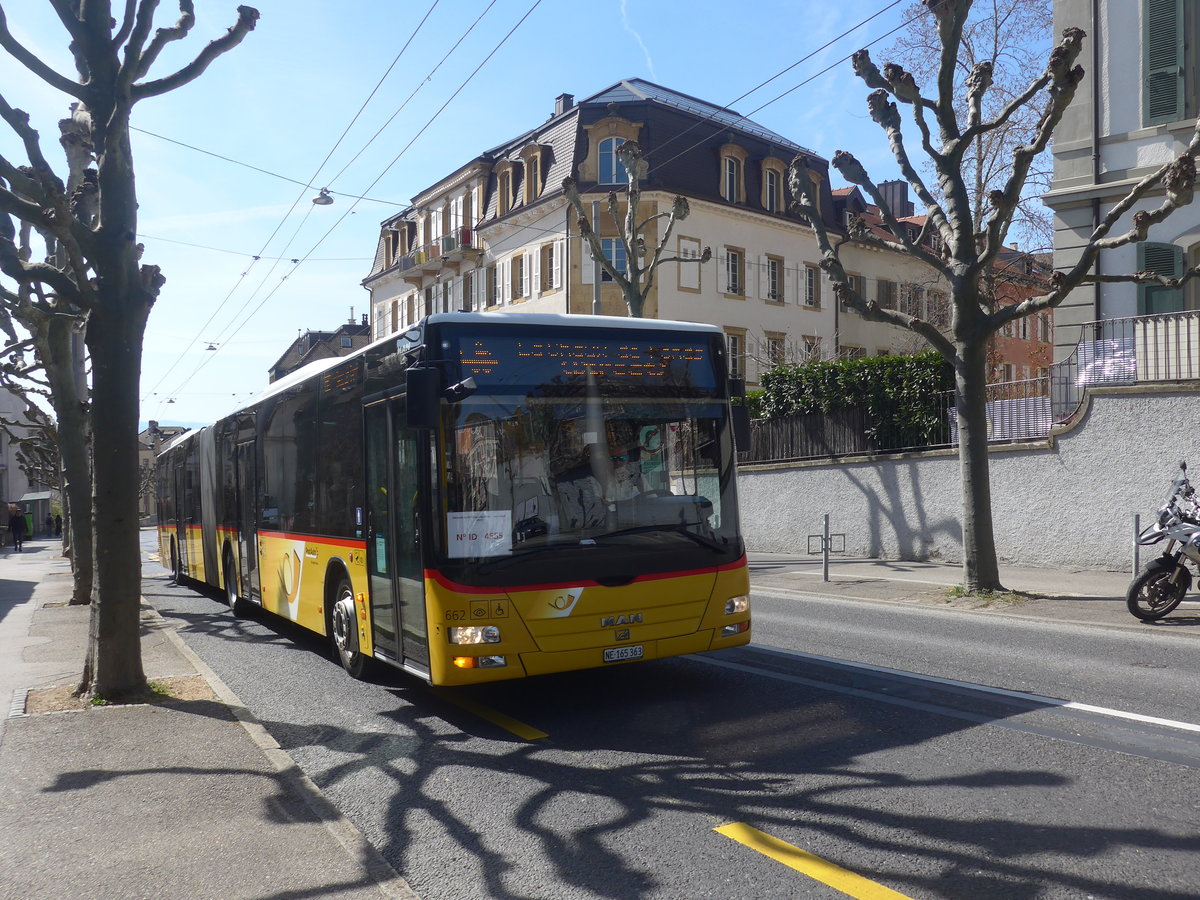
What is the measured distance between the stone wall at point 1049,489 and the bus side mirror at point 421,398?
12272mm

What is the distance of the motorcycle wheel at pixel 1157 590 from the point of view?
10.8m

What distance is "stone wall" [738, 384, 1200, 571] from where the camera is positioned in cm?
1517

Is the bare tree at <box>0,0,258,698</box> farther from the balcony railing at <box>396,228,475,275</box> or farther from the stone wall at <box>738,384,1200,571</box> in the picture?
the balcony railing at <box>396,228,475,275</box>

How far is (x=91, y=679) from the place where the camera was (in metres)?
8.10

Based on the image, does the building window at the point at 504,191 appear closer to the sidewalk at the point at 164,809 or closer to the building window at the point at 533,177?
the building window at the point at 533,177

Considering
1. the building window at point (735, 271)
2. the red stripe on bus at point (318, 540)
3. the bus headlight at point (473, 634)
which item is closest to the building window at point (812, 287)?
the building window at point (735, 271)

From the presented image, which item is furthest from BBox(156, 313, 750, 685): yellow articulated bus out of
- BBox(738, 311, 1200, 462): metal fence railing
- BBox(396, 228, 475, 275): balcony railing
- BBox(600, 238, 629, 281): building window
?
BBox(396, 228, 475, 275): balcony railing

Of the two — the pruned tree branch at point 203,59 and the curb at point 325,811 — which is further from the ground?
the pruned tree branch at point 203,59

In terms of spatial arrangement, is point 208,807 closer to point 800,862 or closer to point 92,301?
point 800,862

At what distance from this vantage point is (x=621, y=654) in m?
7.12

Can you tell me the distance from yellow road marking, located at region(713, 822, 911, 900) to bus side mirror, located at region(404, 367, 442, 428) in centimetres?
313

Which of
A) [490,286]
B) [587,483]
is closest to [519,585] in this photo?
[587,483]

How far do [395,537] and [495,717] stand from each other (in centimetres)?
146

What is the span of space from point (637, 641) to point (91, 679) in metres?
4.30
